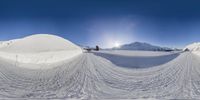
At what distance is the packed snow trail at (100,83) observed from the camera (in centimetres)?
1004

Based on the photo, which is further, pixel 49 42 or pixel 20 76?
pixel 49 42

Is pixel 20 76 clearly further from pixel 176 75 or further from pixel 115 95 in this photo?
pixel 176 75

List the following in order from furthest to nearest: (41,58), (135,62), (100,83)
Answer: (41,58), (135,62), (100,83)

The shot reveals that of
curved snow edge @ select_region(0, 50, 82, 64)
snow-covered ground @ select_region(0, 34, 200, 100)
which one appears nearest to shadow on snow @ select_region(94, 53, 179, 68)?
snow-covered ground @ select_region(0, 34, 200, 100)

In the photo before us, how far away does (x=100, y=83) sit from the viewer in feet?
40.9

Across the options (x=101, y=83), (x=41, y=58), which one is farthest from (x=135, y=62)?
(x=41, y=58)

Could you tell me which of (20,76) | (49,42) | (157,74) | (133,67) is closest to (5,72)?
(20,76)

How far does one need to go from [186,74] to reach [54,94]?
928cm

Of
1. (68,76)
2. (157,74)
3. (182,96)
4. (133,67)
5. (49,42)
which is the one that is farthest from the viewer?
(49,42)

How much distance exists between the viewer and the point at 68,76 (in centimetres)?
1418

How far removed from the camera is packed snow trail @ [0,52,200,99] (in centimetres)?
1004

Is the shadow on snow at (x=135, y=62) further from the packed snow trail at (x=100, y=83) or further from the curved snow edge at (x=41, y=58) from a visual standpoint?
the curved snow edge at (x=41, y=58)

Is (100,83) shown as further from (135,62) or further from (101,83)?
(135,62)

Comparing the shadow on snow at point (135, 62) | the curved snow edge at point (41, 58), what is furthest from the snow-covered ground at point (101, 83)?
the curved snow edge at point (41, 58)
